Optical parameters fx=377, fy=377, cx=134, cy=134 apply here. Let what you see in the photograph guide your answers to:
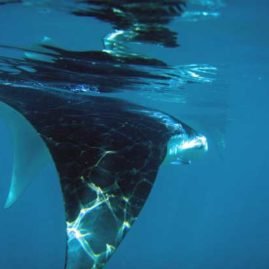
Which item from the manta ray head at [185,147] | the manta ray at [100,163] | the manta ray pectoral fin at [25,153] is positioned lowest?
the manta ray pectoral fin at [25,153]

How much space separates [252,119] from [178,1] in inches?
1020

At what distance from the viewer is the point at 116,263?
66.6 ft

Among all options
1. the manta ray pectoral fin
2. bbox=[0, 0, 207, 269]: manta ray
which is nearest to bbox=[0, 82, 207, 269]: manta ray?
bbox=[0, 0, 207, 269]: manta ray

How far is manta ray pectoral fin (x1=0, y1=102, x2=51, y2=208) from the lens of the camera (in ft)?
25.7

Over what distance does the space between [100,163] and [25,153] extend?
4.72m

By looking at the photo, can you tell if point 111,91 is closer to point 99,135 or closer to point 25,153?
point 25,153

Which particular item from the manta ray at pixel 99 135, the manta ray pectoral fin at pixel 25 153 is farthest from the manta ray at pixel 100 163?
the manta ray pectoral fin at pixel 25 153

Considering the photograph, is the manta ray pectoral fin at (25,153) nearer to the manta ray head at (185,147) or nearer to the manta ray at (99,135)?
the manta ray at (99,135)

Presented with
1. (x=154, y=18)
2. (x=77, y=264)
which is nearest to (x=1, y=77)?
(x=154, y=18)

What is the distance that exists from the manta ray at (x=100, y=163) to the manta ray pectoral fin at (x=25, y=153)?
6.20 feet

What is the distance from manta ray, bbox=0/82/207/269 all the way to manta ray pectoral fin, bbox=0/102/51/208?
189 cm

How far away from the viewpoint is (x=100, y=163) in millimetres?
3865

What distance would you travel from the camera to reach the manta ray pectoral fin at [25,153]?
7.83m

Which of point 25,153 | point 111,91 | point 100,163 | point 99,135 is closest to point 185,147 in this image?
point 99,135
